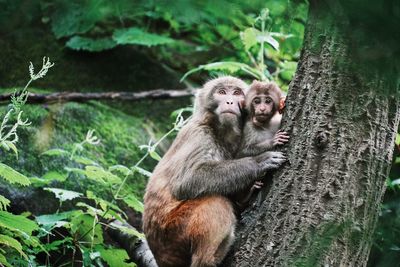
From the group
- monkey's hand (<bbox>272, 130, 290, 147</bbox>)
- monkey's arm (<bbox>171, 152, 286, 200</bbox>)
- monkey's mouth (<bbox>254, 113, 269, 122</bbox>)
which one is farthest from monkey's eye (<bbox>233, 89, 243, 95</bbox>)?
monkey's hand (<bbox>272, 130, 290, 147</bbox>)

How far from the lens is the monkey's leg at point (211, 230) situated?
15.7 feet

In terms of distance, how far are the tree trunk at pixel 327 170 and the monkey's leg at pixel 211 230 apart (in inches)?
19.4

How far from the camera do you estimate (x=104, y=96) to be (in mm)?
9117

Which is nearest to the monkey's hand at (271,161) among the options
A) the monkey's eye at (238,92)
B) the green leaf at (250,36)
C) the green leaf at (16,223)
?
the monkey's eye at (238,92)

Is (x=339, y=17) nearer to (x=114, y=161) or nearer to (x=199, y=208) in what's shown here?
(x=199, y=208)

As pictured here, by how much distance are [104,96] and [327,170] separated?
5.78 meters

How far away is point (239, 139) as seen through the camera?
18.4 feet

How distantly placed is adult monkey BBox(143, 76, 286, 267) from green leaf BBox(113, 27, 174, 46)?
357 cm

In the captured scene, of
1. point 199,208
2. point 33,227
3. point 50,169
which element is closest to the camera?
point 33,227

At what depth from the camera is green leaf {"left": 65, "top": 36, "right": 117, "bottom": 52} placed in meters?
9.75

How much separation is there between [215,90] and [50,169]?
285 cm

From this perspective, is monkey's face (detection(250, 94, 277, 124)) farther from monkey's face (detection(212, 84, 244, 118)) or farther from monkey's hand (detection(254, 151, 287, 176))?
monkey's hand (detection(254, 151, 287, 176))

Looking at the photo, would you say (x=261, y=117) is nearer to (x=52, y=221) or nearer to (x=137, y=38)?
(x=52, y=221)

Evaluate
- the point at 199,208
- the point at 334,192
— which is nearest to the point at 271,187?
the point at 334,192
